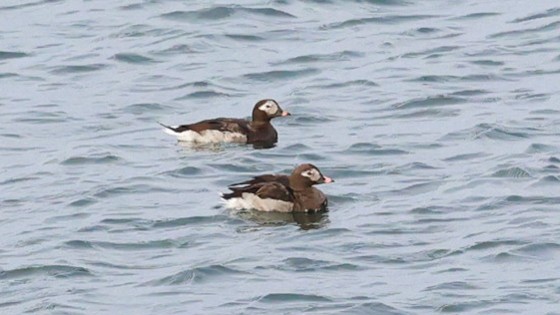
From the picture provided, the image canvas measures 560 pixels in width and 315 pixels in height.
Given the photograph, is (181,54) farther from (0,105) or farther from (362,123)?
(362,123)

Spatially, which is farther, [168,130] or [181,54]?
[181,54]

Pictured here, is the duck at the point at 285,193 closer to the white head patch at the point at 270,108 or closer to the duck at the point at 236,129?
the duck at the point at 236,129

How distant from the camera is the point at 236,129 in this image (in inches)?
853

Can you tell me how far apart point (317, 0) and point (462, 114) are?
7.88 m

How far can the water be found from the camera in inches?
603

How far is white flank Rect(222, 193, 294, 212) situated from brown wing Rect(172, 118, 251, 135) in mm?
3100

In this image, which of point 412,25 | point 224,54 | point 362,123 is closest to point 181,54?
point 224,54

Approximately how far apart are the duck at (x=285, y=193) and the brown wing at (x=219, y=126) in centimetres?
279

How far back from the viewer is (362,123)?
22.1 m

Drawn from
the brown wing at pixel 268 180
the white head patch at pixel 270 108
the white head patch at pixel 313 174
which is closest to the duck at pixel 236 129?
the white head patch at pixel 270 108

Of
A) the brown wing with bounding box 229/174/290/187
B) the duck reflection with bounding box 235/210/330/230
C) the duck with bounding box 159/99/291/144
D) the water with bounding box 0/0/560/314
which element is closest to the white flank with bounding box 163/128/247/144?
the duck with bounding box 159/99/291/144

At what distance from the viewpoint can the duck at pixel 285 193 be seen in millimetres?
18266

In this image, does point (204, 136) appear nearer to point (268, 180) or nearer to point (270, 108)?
point (270, 108)

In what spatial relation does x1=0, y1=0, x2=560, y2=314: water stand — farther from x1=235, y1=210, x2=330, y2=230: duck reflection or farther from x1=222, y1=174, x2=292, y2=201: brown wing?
x1=222, y1=174, x2=292, y2=201: brown wing
